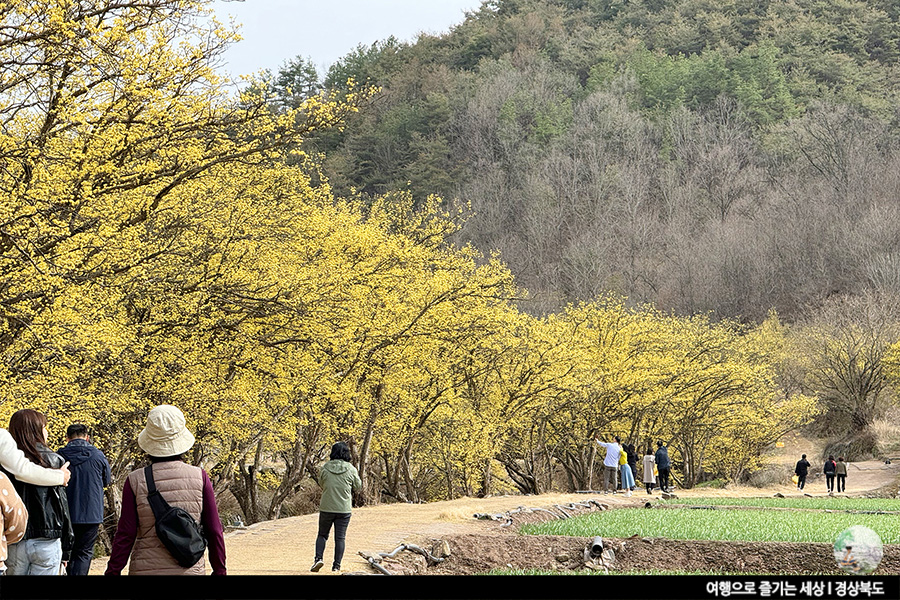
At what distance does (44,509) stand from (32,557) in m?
0.34

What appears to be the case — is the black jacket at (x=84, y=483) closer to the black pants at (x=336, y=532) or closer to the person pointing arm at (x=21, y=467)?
the person pointing arm at (x=21, y=467)

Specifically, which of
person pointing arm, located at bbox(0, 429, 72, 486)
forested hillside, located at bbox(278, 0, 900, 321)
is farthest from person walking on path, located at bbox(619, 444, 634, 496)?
forested hillside, located at bbox(278, 0, 900, 321)

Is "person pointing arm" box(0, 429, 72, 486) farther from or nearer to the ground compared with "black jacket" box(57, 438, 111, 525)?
farther from the ground

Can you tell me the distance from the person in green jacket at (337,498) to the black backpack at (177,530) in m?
5.38

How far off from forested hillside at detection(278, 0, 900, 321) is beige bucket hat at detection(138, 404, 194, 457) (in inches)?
2143

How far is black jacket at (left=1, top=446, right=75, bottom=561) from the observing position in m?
6.76

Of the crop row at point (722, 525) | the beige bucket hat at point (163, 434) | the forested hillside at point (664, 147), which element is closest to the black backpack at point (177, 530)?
the beige bucket hat at point (163, 434)

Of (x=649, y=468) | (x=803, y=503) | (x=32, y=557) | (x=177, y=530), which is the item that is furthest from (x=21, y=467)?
(x=649, y=468)

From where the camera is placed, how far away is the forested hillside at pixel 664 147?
81.3 m

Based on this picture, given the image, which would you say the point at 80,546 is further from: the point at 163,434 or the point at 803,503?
the point at 803,503

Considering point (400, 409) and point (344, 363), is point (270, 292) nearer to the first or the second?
point (344, 363)

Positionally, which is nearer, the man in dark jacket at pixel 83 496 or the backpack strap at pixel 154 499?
A: the backpack strap at pixel 154 499

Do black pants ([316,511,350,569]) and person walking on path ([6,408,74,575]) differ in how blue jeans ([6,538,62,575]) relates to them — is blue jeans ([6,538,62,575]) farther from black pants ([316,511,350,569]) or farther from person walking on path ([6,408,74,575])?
black pants ([316,511,350,569])

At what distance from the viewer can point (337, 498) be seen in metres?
10.9
